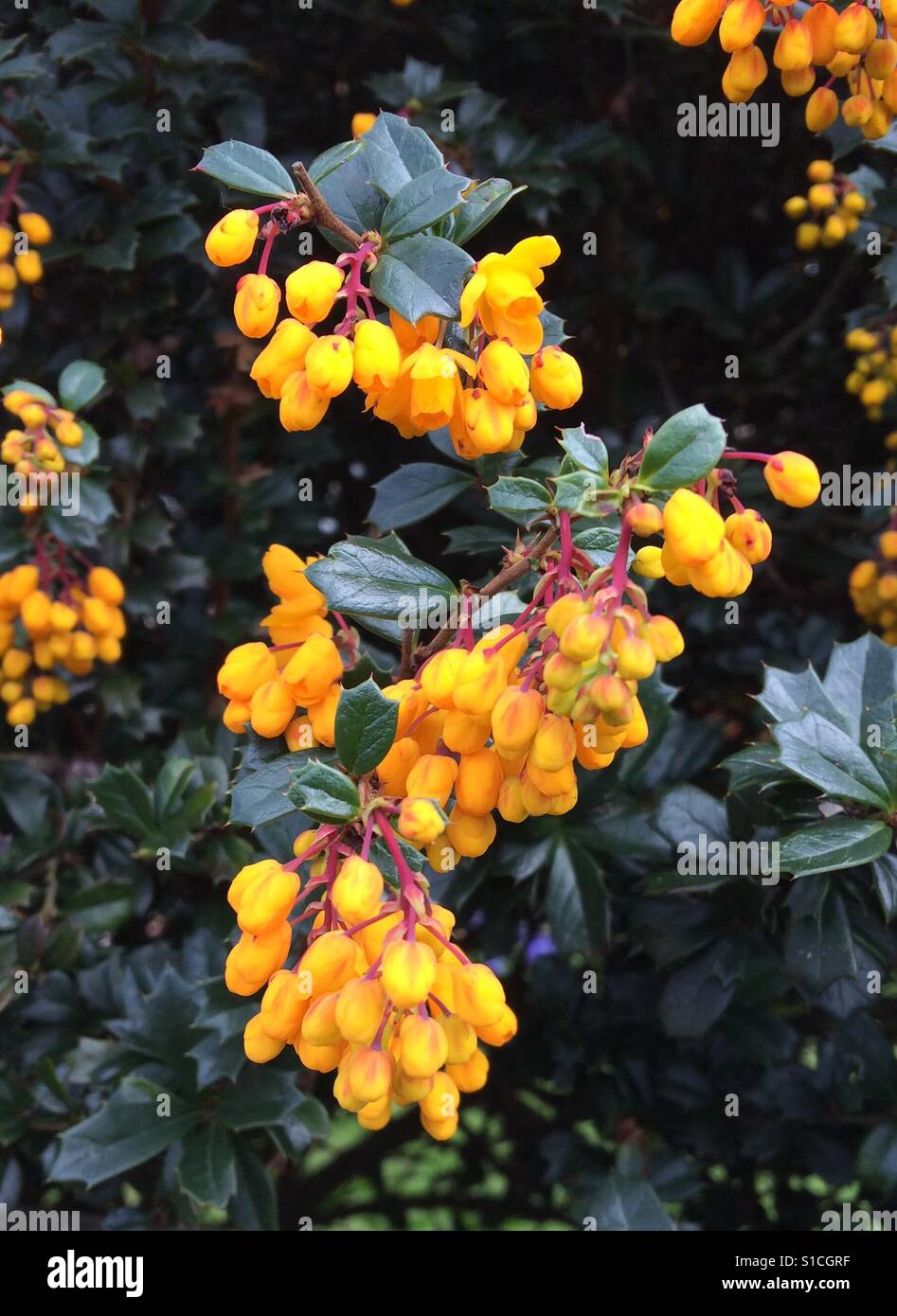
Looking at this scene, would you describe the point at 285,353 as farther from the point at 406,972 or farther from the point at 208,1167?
the point at 208,1167

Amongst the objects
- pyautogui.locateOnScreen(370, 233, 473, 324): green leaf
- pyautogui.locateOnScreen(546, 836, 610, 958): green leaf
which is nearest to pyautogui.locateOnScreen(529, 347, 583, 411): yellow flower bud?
pyautogui.locateOnScreen(370, 233, 473, 324): green leaf

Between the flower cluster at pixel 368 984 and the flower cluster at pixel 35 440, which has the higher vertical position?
the flower cluster at pixel 35 440

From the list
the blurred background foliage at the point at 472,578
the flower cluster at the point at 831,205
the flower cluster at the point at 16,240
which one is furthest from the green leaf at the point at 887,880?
the flower cluster at the point at 16,240

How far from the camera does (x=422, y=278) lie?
0.98 m

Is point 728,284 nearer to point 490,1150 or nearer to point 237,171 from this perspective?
point 237,171

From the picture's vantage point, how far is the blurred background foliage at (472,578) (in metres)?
1.52

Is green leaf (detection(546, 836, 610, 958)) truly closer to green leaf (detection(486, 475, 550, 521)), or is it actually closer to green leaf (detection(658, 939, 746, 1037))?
green leaf (detection(658, 939, 746, 1037))

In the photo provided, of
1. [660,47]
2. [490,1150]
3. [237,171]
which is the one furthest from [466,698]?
[490,1150]

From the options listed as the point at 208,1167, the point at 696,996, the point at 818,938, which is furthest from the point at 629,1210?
the point at 208,1167

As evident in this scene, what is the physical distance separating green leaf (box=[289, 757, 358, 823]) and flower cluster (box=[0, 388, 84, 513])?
87 cm

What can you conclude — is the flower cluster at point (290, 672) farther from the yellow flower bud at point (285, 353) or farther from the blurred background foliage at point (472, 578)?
the blurred background foliage at point (472, 578)

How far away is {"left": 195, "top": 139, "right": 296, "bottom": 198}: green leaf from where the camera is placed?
98 cm

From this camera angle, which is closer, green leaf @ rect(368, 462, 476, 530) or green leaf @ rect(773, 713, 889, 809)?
green leaf @ rect(773, 713, 889, 809)

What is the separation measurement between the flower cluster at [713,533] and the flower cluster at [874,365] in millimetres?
1021
